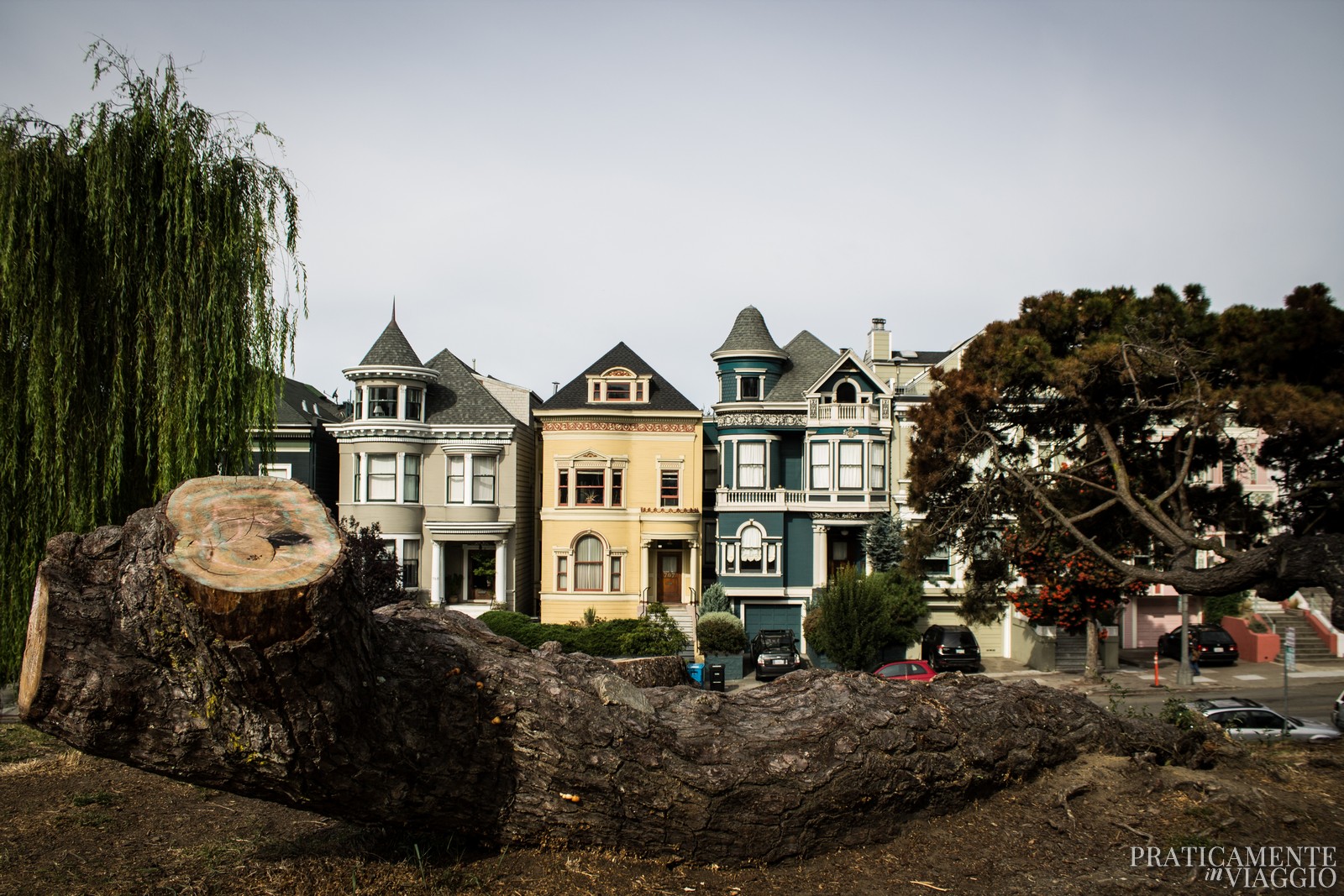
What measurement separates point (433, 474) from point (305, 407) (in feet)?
22.5

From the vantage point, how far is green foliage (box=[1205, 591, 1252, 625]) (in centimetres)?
3347

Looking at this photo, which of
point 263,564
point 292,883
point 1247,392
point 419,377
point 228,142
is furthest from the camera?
point 419,377

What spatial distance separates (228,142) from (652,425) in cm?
2129

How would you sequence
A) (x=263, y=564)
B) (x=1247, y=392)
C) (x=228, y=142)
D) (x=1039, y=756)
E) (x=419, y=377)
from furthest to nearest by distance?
1. (x=419, y=377)
2. (x=228, y=142)
3. (x=1247, y=392)
4. (x=1039, y=756)
5. (x=263, y=564)

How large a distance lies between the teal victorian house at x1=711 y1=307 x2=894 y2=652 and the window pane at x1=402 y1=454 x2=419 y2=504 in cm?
1078

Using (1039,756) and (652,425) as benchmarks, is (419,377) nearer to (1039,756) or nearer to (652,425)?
(652,425)

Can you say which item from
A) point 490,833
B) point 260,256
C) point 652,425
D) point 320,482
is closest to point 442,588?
point 320,482

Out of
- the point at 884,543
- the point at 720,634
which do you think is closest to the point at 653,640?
the point at 720,634

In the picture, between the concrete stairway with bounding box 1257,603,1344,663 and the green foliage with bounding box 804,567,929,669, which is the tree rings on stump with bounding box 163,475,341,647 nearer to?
the green foliage with bounding box 804,567,929,669

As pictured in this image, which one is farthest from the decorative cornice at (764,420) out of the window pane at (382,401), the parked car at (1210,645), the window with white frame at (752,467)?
the parked car at (1210,645)

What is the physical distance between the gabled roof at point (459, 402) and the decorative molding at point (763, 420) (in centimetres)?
790

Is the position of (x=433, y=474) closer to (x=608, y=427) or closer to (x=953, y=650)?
(x=608, y=427)

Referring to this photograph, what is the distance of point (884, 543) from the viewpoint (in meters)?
31.3

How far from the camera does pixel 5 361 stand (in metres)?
10.9
